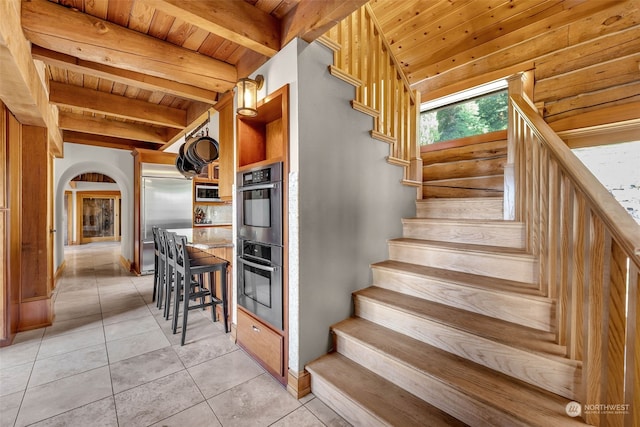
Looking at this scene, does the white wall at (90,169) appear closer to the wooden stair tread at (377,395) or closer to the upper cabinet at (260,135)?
the upper cabinet at (260,135)

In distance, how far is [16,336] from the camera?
2773mm

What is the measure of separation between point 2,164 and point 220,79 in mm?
2275

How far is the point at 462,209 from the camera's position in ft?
8.93

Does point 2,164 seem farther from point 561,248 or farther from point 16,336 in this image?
point 561,248

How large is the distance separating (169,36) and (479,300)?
3.01m

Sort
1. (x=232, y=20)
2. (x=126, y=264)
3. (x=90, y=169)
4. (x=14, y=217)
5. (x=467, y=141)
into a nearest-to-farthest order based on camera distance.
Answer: (x=232, y=20) < (x=14, y=217) < (x=467, y=141) < (x=90, y=169) < (x=126, y=264)

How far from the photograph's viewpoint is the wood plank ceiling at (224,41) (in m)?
1.81

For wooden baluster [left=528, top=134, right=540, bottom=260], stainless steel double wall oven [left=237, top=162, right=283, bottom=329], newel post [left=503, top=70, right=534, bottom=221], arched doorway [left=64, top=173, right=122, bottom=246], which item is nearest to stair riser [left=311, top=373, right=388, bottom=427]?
stainless steel double wall oven [left=237, top=162, right=283, bottom=329]

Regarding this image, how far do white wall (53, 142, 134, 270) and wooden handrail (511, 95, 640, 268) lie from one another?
6528mm

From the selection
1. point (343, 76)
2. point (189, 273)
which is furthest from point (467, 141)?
point (189, 273)

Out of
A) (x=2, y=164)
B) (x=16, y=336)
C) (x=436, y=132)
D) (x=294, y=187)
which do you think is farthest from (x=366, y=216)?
(x=16, y=336)

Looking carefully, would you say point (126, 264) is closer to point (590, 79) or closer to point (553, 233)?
point (553, 233)

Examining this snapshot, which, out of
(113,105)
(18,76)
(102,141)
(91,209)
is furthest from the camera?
(91,209)

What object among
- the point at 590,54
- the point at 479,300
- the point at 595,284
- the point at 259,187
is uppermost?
the point at 590,54
